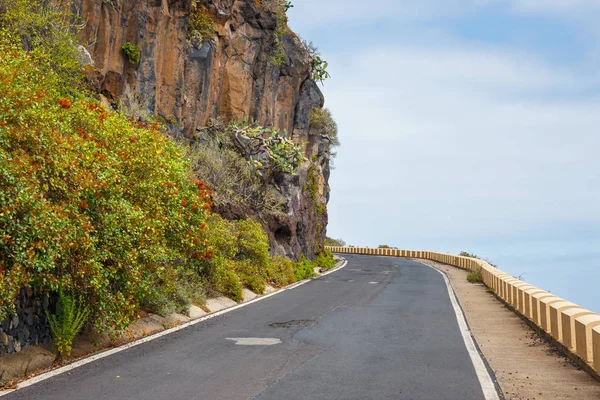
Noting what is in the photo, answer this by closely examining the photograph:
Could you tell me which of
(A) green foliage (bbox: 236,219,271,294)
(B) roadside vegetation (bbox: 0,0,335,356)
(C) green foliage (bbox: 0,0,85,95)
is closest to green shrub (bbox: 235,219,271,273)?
(A) green foliage (bbox: 236,219,271,294)

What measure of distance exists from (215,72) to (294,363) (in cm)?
2761

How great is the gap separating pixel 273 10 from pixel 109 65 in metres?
20.5

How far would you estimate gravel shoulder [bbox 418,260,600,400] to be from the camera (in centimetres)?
916

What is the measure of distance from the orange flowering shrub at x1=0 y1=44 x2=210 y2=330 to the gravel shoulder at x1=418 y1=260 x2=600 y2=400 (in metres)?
6.87

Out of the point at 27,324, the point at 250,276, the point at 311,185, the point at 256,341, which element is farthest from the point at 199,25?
the point at 27,324

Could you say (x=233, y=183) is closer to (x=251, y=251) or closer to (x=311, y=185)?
(x=251, y=251)

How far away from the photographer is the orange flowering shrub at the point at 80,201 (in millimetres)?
8719

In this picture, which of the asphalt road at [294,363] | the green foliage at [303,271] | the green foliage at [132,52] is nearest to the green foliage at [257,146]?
the green foliage at [303,271]

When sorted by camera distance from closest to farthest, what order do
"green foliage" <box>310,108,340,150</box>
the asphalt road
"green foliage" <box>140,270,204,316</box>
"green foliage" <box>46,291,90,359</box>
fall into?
1. the asphalt road
2. "green foliage" <box>46,291,90,359</box>
3. "green foliage" <box>140,270,204,316</box>
4. "green foliage" <box>310,108,340,150</box>

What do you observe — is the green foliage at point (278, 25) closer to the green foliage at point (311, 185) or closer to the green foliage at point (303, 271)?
the green foliage at point (311, 185)

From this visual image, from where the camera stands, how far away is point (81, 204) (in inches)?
408

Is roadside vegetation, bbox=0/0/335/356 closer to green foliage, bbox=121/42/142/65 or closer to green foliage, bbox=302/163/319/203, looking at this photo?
green foliage, bbox=121/42/142/65

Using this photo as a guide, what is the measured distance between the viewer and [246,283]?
75.7ft

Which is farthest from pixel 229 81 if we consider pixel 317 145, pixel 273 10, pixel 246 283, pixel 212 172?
pixel 317 145
